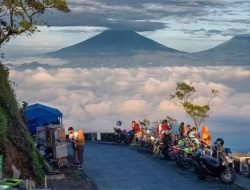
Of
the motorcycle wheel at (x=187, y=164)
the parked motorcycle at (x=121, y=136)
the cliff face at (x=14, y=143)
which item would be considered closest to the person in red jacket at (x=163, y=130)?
the motorcycle wheel at (x=187, y=164)

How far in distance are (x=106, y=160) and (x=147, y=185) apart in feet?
33.8

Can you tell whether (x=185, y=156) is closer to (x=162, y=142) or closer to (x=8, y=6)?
(x=162, y=142)

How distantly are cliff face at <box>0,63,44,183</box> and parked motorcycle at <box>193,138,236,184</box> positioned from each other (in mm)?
5490

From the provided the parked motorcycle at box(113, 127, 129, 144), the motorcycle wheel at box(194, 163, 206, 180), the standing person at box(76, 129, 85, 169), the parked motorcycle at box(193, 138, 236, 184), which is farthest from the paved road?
the parked motorcycle at box(113, 127, 129, 144)

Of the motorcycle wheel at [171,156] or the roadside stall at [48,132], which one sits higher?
the roadside stall at [48,132]

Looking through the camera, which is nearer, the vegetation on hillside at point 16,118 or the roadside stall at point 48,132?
the vegetation on hillside at point 16,118

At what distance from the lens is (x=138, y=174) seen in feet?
86.1

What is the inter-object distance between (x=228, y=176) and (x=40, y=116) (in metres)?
12.9

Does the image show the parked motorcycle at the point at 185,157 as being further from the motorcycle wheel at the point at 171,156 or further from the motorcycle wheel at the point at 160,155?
the motorcycle wheel at the point at 160,155

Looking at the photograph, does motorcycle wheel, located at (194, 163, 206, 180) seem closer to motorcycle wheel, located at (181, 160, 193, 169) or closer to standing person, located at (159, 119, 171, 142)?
motorcycle wheel, located at (181, 160, 193, 169)

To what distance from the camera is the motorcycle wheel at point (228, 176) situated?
2319 cm

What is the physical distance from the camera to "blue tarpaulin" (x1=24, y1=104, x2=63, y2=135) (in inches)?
1320

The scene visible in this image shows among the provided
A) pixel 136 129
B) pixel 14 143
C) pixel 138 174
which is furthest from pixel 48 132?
pixel 136 129

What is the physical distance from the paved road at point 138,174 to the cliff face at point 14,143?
2272 mm
